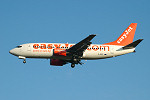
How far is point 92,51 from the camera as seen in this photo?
225 ft

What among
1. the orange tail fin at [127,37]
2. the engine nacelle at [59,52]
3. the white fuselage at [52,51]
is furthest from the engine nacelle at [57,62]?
the orange tail fin at [127,37]

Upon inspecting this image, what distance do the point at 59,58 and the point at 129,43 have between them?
16.3 meters

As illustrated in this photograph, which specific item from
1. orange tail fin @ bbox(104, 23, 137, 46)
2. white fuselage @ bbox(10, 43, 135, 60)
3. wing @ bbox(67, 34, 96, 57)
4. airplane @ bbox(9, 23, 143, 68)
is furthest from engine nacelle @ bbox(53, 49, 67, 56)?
orange tail fin @ bbox(104, 23, 137, 46)

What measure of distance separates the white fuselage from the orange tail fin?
7.87 feet

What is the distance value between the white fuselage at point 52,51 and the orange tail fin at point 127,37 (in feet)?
7.87

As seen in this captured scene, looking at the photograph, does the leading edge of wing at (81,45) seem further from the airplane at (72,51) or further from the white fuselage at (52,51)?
the white fuselage at (52,51)

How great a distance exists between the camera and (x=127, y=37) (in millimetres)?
73375

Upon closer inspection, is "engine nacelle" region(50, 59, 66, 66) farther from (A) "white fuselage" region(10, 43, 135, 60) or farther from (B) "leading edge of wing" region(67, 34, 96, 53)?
(B) "leading edge of wing" region(67, 34, 96, 53)

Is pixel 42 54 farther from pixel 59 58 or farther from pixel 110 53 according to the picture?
pixel 110 53

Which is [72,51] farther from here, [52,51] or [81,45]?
[52,51]

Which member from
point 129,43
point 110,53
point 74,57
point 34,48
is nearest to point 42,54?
point 34,48

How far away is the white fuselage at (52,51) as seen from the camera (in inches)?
2623

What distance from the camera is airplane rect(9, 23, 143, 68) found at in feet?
217

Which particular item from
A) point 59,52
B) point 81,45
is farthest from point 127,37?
point 59,52
